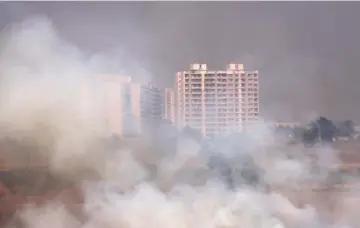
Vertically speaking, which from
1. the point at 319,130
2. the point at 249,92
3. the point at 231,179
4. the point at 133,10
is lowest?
the point at 231,179

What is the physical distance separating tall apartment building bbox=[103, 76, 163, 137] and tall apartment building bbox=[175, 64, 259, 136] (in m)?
0.10

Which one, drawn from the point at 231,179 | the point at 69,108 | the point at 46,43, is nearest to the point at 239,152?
the point at 231,179

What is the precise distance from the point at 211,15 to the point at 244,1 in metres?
0.15

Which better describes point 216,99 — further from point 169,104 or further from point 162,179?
point 162,179

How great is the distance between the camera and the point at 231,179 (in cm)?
198

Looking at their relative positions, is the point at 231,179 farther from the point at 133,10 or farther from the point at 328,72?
the point at 133,10

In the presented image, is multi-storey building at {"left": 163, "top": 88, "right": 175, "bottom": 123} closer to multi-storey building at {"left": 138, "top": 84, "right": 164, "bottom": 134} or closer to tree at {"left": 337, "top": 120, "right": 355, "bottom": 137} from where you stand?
multi-storey building at {"left": 138, "top": 84, "right": 164, "bottom": 134}

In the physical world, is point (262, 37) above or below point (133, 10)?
below

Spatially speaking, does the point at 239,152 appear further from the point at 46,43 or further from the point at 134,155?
the point at 46,43

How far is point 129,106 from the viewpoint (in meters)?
2.00

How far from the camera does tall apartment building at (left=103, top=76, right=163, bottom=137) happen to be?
6.53ft

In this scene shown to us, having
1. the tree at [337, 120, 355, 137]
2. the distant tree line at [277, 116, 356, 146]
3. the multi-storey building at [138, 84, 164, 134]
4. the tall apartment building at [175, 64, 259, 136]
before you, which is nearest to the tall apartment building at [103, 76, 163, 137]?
the multi-storey building at [138, 84, 164, 134]

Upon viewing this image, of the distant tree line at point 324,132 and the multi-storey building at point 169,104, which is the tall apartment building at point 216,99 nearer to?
the multi-storey building at point 169,104

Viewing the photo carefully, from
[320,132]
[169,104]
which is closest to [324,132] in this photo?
[320,132]
